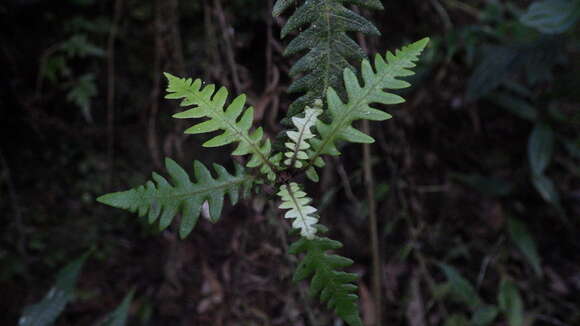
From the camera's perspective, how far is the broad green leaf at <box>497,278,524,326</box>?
7.16ft

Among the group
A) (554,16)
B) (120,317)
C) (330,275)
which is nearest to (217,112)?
(330,275)

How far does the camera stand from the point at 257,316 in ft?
6.42

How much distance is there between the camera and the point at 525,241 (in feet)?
7.73

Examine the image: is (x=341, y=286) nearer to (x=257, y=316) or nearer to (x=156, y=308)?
(x=257, y=316)

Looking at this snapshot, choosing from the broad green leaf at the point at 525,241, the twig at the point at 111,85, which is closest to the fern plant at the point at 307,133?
the twig at the point at 111,85

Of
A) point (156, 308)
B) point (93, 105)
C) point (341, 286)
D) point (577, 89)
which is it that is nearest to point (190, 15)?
point (93, 105)

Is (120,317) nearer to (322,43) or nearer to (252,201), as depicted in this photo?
(252,201)

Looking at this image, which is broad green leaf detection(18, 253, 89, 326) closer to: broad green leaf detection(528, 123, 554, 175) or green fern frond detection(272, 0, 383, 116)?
green fern frond detection(272, 0, 383, 116)

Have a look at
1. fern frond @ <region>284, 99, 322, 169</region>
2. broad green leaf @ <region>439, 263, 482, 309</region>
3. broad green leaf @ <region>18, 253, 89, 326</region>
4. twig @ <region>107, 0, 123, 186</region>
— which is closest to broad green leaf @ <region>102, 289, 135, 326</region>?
broad green leaf @ <region>18, 253, 89, 326</region>

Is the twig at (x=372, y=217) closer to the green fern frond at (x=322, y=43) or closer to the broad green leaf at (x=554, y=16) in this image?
the green fern frond at (x=322, y=43)

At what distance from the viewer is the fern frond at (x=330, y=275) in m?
0.92

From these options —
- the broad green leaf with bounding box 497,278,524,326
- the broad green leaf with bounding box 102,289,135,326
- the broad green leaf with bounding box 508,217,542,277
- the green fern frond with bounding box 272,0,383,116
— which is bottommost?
the broad green leaf with bounding box 102,289,135,326

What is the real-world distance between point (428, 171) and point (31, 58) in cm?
221

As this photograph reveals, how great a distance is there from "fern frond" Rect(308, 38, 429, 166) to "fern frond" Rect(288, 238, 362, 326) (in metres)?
0.21
